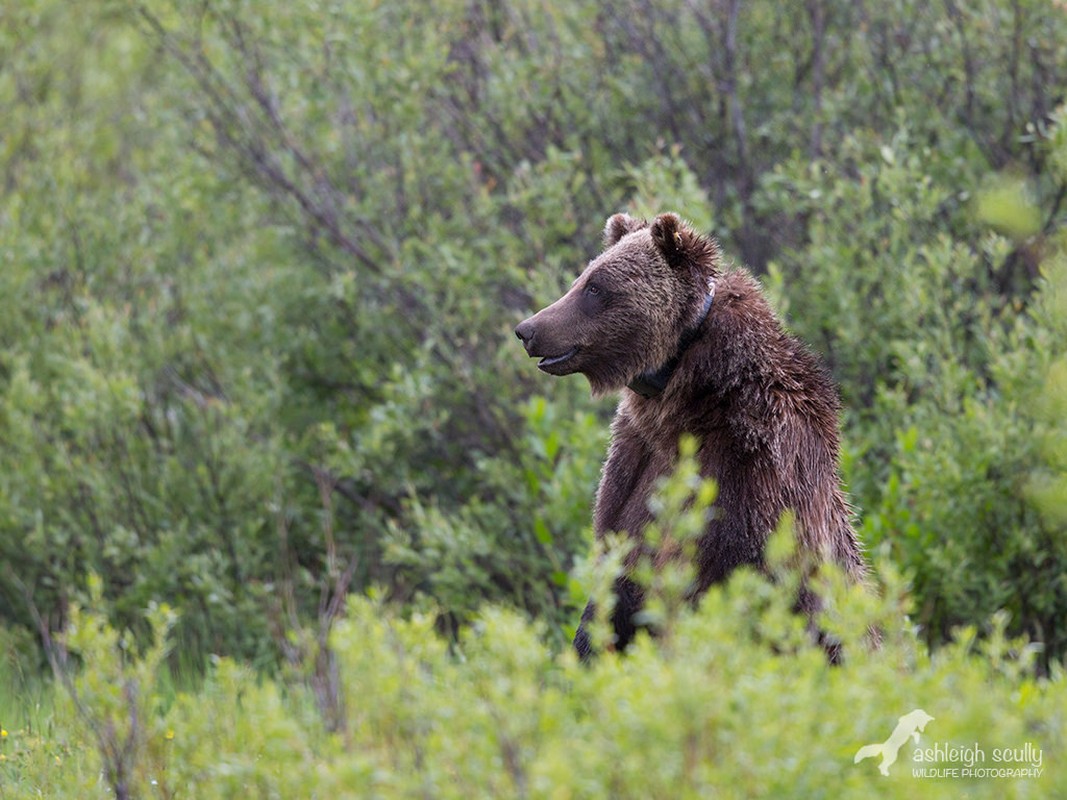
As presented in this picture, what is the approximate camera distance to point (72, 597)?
7719 millimetres

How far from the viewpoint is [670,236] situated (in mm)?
4402

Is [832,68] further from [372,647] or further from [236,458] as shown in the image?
[372,647]

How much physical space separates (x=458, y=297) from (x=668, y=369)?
13.0ft

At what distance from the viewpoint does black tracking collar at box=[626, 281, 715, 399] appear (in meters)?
4.32

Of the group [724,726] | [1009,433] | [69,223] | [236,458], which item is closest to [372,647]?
[724,726]

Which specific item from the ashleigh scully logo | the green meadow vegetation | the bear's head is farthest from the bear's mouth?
the ashleigh scully logo

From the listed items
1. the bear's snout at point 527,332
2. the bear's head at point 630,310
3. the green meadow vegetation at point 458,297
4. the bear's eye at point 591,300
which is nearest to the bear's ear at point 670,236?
the bear's head at point 630,310

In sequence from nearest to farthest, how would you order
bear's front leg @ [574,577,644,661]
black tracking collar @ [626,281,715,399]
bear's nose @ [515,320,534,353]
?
bear's front leg @ [574,577,644,661] < black tracking collar @ [626,281,715,399] < bear's nose @ [515,320,534,353]

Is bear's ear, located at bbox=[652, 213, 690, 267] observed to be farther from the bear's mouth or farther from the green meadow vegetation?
the green meadow vegetation

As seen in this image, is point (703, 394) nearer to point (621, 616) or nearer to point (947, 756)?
point (621, 616)

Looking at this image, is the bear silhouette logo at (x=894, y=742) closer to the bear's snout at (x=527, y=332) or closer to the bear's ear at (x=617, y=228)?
the bear's snout at (x=527, y=332)

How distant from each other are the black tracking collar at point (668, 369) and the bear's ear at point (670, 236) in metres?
0.15

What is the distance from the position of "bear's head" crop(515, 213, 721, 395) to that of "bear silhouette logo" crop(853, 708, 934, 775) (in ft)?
5.85

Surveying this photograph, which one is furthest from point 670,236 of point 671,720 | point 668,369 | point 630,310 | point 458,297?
point 458,297
